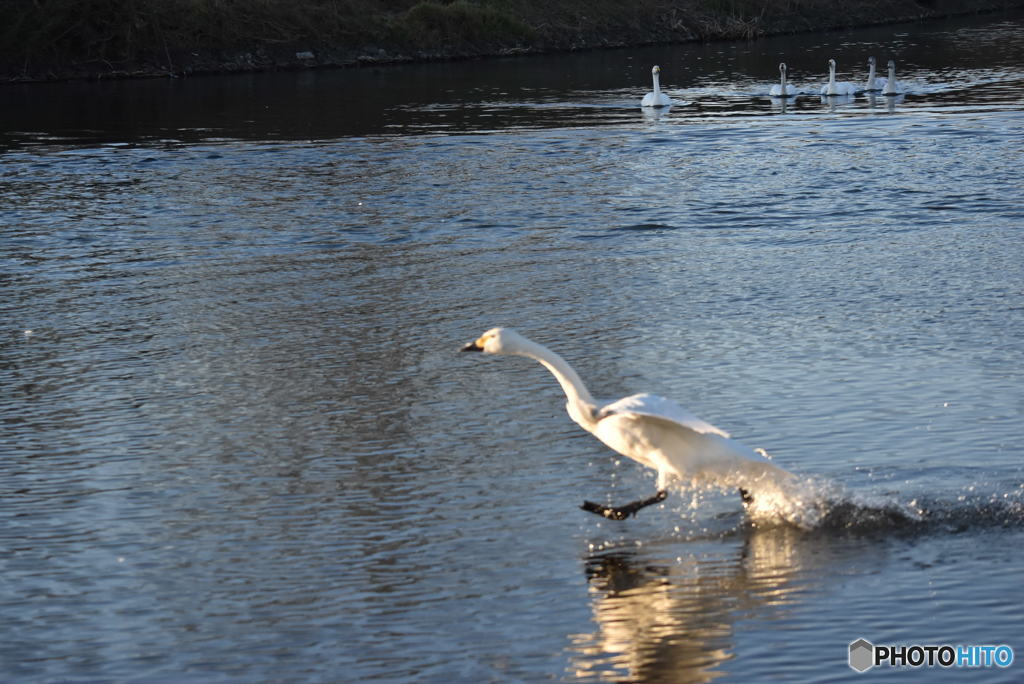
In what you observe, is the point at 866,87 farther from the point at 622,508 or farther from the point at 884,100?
the point at 622,508

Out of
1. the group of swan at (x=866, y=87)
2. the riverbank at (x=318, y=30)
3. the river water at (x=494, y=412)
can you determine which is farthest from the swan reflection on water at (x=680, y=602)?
the riverbank at (x=318, y=30)

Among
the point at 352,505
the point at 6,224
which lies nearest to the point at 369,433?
the point at 352,505

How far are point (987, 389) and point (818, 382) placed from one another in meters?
0.99

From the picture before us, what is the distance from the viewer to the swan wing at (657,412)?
6.38 m

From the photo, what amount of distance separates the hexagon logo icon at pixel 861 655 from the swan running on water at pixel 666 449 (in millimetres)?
1271

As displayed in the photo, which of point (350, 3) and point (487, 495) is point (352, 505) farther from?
point (350, 3)

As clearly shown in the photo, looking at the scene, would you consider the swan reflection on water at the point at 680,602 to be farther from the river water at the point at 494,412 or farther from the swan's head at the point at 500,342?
the swan's head at the point at 500,342

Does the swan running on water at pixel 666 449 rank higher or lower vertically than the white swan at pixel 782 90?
lower

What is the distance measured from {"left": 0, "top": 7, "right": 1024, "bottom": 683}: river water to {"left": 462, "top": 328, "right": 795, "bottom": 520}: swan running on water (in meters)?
0.21

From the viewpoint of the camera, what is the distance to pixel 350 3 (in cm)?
4988

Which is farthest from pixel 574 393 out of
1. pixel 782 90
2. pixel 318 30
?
pixel 318 30

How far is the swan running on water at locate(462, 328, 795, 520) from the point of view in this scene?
6.68 m

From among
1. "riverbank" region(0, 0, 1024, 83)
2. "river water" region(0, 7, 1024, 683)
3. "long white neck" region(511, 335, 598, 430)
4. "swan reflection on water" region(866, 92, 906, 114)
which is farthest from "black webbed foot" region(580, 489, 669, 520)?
"riverbank" region(0, 0, 1024, 83)

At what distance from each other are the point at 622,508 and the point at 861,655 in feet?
5.18
